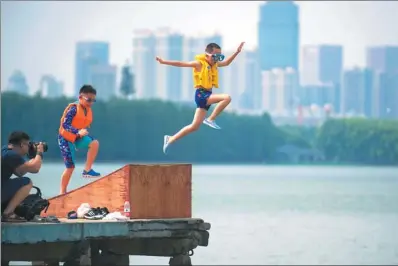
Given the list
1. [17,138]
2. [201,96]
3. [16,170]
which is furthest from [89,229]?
[201,96]

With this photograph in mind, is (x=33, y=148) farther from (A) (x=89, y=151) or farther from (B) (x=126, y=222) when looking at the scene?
(A) (x=89, y=151)

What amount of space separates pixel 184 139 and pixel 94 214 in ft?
389

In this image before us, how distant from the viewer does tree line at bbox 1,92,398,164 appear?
136m

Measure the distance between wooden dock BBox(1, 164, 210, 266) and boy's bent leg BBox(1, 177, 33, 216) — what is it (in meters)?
0.45

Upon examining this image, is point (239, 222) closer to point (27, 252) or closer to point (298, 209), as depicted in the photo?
point (298, 209)

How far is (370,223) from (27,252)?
166 ft

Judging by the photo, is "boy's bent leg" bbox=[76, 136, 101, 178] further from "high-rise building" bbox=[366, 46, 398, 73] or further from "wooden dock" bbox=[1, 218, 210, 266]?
"high-rise building" bbox=[366, 46, 398, 73]

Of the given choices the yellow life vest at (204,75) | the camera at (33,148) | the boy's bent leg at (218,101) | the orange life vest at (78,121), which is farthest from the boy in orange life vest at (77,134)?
the camera at (33,148)

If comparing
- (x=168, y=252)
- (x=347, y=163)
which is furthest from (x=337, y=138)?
(x=168, y=252)

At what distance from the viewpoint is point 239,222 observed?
78.0 meters

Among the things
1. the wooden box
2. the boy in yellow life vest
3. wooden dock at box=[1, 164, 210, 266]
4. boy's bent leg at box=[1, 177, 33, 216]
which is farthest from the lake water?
boy's bent leg at box=[1, 177, 33, 216]

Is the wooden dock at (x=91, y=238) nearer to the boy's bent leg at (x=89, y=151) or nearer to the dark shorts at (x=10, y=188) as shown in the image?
the dark shorts at (x=10, y=188)

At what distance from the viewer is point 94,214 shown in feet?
85.4

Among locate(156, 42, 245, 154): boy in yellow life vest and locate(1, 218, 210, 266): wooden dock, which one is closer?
locate(1, 218, 210, 266): wooden dock
